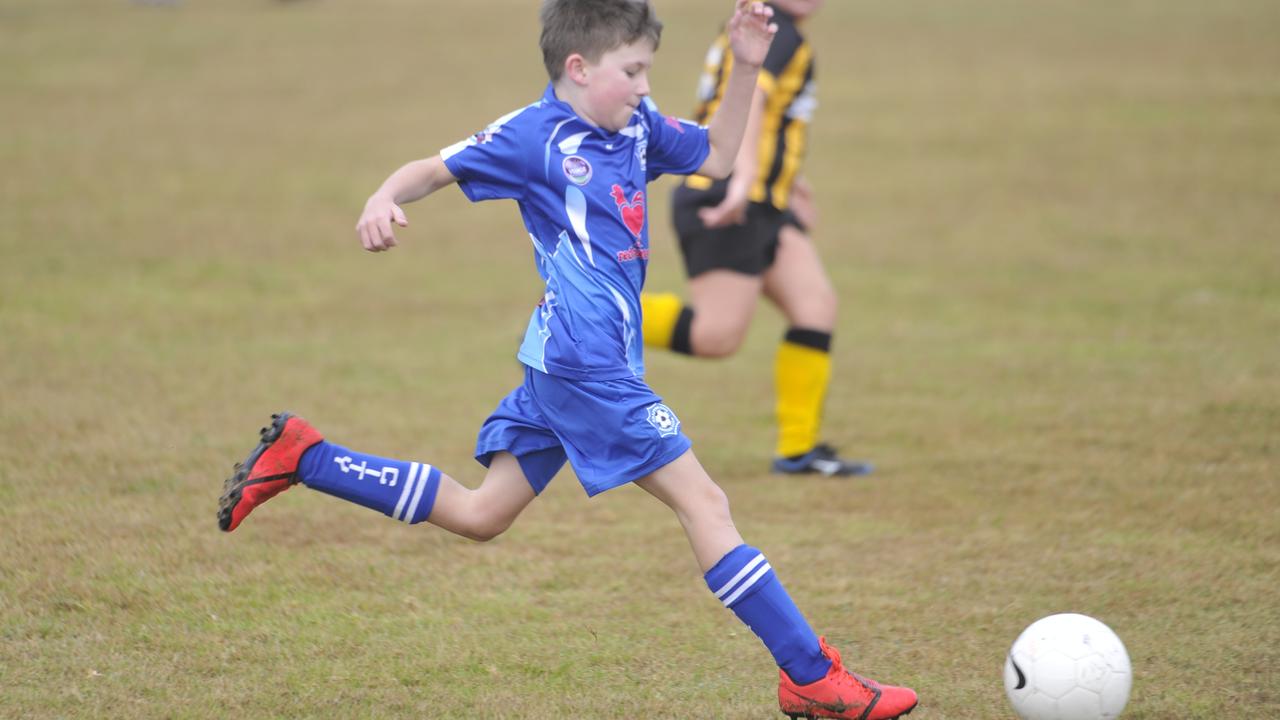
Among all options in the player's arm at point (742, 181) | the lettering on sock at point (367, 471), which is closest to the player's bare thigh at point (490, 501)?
the lettering on sock at point (367, 471)

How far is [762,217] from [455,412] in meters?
2.07

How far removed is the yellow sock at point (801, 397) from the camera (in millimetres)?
6246

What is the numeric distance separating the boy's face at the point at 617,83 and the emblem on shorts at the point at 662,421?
73 cm

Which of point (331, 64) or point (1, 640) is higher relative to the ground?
point (331, 64)

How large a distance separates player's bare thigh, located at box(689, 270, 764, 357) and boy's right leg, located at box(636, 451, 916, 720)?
253cm

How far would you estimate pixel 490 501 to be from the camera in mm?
3834

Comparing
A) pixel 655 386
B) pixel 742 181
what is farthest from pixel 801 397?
pixel 655 386

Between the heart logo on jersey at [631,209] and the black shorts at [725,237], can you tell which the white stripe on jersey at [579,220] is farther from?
the black shorts at [725,237]

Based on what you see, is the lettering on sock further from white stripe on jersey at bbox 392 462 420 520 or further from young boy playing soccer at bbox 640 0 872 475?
young boy playing soccer at bbox 640 0 872 475

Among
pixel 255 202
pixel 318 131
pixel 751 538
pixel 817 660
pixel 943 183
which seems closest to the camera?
pixel 817 660

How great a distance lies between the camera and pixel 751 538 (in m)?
5.22

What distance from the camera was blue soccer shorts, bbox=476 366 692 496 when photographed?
3.53 metres

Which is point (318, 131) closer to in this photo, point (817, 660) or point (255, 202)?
point (255, 202)

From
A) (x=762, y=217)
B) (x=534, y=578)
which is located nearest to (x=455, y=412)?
(x=762, y=217)
